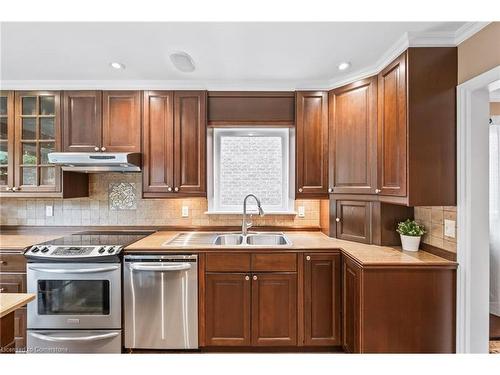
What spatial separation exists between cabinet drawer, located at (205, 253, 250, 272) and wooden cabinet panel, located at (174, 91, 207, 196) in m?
0.67

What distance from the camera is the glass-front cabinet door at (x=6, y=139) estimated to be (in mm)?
2510

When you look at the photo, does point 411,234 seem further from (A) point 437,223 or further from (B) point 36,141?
(B) point 36,141

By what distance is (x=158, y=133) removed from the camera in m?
2.56

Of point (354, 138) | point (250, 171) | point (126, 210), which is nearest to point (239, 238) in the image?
point (250, 171)

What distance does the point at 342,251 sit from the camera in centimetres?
218

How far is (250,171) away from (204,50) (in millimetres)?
1251

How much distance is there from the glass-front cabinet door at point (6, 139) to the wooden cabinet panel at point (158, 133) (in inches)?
46.5

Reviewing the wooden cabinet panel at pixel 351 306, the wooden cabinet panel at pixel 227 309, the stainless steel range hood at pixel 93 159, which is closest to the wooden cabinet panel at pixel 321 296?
the wooden cabinet panel at pixel 351 306

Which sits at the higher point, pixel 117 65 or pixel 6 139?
pixel 117 65

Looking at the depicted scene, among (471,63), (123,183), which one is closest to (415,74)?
(471,63)

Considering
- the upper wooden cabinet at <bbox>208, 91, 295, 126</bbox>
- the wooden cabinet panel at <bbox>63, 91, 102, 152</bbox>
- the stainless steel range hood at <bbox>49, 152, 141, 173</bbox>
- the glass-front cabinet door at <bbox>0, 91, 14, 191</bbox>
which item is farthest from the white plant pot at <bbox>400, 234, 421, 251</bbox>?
the glass-front cabinet door at <bbox>0, 91, 14, 191</bbox>
